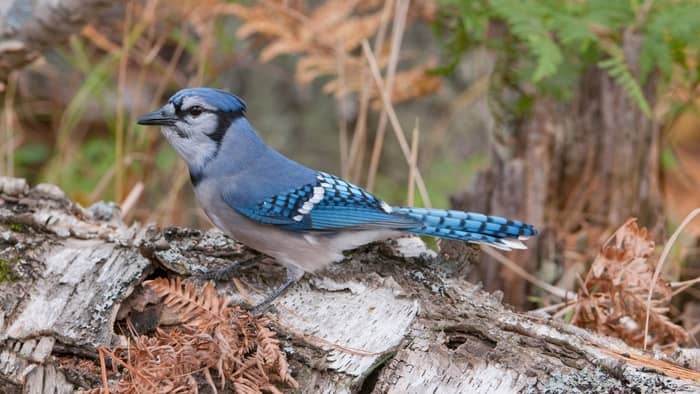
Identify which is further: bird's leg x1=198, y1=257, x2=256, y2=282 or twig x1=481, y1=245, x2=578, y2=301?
twig x1=481, y1=245, x2=578, y2=301

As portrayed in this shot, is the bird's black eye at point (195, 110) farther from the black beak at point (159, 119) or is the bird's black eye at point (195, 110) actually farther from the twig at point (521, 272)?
the twig at point (521, 272)

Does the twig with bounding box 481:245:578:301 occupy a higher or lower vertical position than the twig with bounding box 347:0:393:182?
lower

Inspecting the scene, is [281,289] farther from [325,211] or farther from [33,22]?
[33,22]

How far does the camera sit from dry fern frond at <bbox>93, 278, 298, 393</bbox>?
7.08 feet

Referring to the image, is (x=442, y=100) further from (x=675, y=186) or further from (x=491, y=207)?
(x=491, y=207)

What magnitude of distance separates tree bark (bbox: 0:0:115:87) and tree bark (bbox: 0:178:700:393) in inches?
30.6

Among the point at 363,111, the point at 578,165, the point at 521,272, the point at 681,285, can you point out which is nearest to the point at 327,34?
the point at 363,111

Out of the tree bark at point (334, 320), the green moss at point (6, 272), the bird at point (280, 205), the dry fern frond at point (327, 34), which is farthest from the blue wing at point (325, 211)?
the dry fern frond at point (327, 34)

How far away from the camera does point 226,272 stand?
8.96 ft

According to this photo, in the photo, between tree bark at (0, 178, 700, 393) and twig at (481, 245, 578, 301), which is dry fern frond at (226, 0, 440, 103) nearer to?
twig at (481, 245, 578, 301)

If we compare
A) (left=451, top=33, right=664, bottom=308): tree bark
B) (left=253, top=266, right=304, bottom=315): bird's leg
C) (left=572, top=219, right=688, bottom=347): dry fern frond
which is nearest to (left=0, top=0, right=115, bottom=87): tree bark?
(left=253, top=266, right=304, bottom=315): bird's leg

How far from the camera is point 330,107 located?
5.96 metres

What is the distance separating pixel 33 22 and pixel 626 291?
241cm

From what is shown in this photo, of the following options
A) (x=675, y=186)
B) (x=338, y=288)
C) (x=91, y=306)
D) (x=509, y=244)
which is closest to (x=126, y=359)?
(x=91, y=306)
